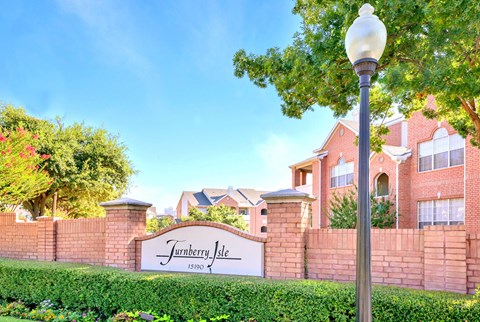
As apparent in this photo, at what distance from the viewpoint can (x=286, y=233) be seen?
6.69m

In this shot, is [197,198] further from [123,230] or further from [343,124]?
[123,230]

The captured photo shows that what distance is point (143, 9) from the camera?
36.2 ft

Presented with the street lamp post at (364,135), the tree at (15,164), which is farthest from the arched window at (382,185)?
the street lamp post at (364,135)

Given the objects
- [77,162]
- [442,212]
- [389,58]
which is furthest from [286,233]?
[77,162]

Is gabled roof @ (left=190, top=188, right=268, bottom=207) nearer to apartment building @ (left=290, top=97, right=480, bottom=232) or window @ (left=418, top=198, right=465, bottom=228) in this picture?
apartment building @ (left=290, top=97, right=480, bottom=232)

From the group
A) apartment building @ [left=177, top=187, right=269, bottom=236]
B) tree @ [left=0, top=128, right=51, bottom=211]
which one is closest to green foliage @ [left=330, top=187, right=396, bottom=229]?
tree @ [left=0, top=128, right=51, bottom=211]

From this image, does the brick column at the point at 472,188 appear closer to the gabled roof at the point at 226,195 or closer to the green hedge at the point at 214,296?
the green hedge at the point at 214,296

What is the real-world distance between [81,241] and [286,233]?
538cm

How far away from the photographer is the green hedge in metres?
4.93

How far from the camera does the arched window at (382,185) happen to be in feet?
70.7

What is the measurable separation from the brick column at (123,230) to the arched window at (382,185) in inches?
646

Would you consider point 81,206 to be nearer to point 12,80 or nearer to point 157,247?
point 12,80

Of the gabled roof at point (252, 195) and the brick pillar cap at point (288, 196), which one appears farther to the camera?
the gabled roof at point (252, 195)

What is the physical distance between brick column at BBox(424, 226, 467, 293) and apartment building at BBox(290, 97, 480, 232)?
33.1 ft
